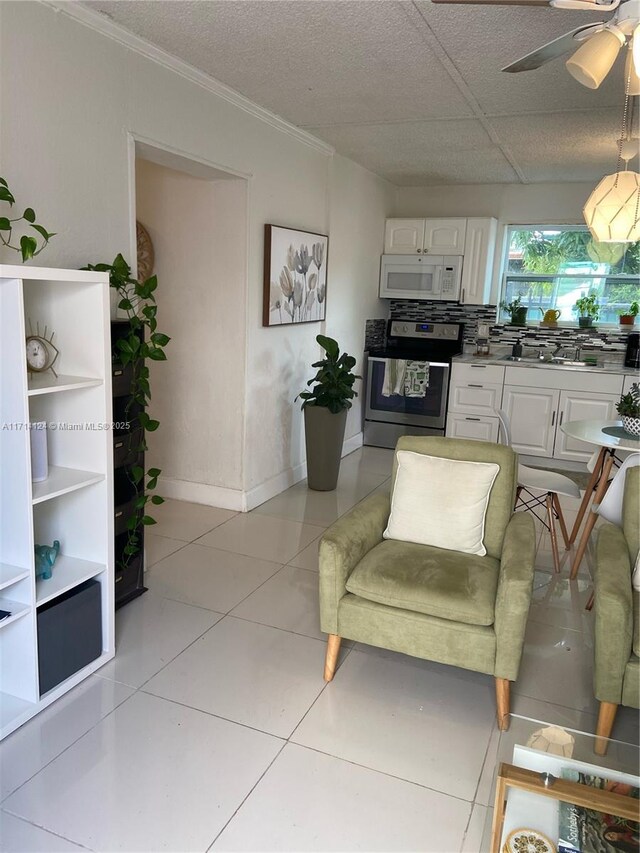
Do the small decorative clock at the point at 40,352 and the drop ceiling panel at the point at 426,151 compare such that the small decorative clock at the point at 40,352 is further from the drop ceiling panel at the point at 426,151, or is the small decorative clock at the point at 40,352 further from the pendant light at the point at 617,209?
the drop ceiling panel at the point at 426,151

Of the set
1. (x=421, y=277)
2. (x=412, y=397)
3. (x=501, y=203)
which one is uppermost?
(x=501, y=203)

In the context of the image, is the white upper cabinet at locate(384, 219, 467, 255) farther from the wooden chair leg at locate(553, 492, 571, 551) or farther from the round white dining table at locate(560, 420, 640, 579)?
the wooden chair leg at locate(553, 492, 571, 551)

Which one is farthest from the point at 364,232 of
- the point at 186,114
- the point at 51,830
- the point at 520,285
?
the point at 51,830

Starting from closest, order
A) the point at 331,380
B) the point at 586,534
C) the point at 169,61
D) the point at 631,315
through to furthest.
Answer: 1. the point at 169,61
2. the point at 586,534
3. the point at 331,380
4. the point at 631,315

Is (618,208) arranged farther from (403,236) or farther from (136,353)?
(403,236)

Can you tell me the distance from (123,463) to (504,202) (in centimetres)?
465

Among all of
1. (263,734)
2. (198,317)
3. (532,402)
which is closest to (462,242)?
(532,402)

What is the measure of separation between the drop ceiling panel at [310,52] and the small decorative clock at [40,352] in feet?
4.25

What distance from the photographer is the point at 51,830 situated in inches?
68.6

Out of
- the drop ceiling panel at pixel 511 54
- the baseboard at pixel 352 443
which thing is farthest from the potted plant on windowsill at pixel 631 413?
the baseboard at pixel 352 443

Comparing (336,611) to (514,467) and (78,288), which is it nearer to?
(514,467)

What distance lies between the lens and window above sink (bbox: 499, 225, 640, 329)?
18.8 ft

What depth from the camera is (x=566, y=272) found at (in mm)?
5965

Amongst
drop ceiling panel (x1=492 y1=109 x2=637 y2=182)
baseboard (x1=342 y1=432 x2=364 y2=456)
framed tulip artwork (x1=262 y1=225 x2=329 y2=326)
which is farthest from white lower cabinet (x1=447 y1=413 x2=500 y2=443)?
drop ceiling panel (x1=492 y1=109 x2=637 y2=182)
